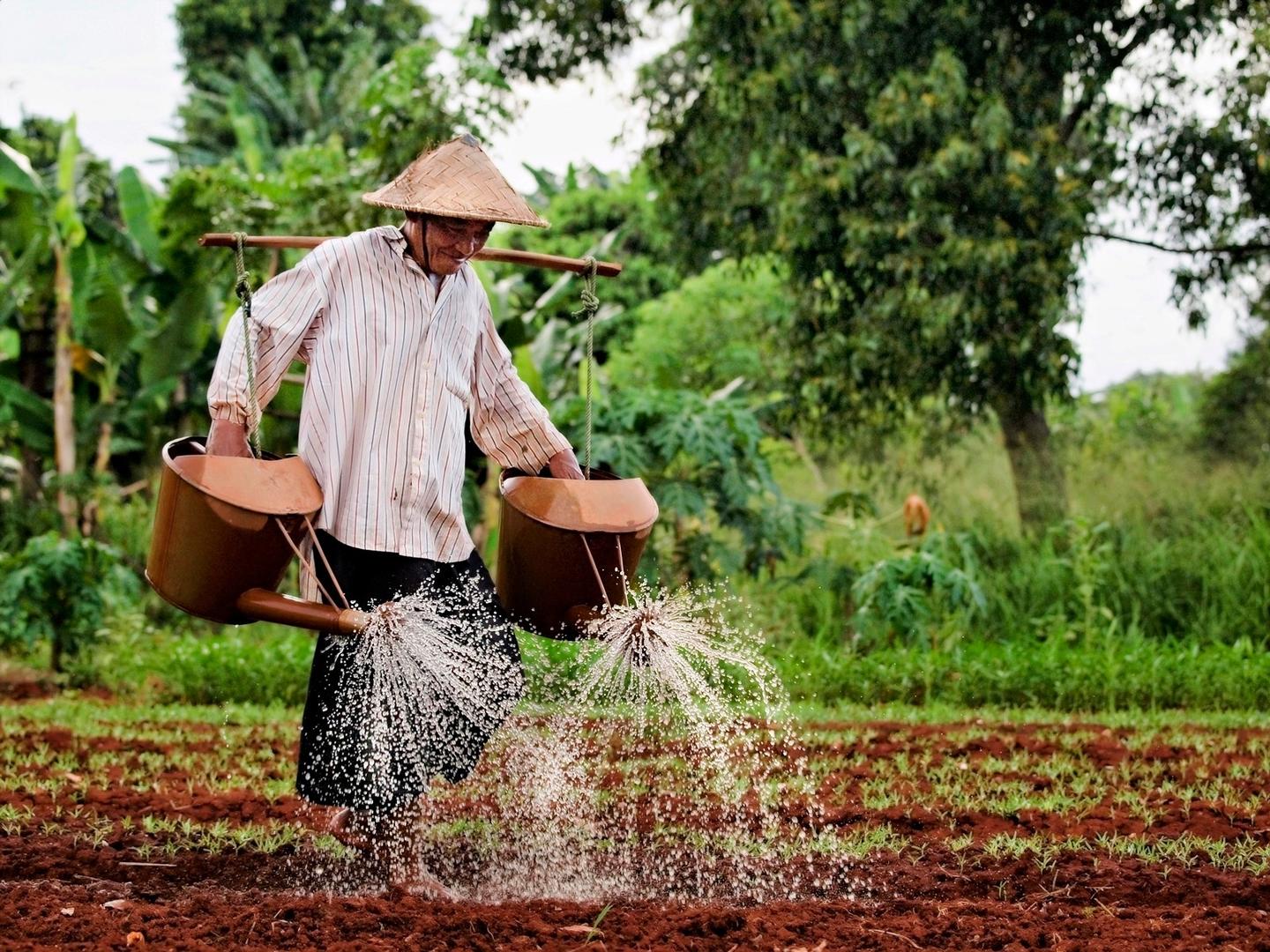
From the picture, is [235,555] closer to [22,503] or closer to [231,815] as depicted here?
[231,815]

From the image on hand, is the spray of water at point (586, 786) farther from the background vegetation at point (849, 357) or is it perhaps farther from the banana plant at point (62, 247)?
the banana plant at point (62, 247)

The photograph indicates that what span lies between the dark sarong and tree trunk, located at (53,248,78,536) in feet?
22.5

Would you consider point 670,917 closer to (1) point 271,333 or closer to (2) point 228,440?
(2) point 228,440

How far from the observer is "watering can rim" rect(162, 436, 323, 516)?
3328 mm

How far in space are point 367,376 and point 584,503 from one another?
1.93 feet

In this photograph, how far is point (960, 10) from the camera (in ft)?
28.1

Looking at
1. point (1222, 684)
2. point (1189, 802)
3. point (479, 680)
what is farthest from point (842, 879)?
point (1222, 684)

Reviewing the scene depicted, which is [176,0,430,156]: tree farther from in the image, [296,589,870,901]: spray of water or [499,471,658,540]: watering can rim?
[499,471,658,540]: watering can rim

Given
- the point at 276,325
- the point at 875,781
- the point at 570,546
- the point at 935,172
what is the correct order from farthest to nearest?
the point at 935,172 → the point at 875,781 → the point at 570,546 → the point at 276,325

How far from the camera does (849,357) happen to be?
9.45 m

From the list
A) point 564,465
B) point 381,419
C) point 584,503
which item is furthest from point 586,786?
point 381,419

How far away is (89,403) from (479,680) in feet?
28.6

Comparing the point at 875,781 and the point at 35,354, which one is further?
the point at 35,354

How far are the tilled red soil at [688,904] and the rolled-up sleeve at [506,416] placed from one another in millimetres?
1095
